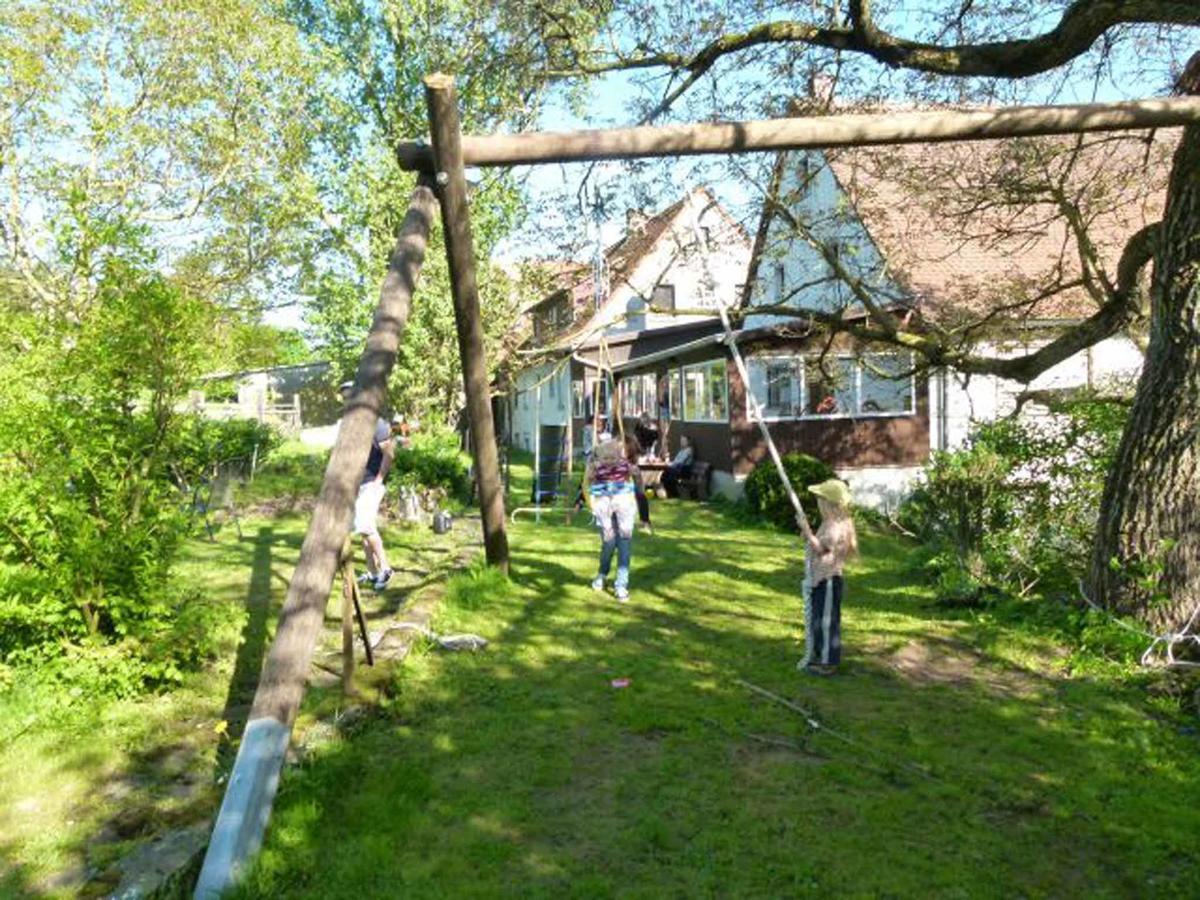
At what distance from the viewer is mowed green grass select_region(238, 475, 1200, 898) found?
11.6 ft

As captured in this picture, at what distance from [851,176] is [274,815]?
9.55 meters

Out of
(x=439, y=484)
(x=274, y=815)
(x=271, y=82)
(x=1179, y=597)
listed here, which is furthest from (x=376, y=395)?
(x=271, y=82)

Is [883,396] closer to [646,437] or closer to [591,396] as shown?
[646,437]

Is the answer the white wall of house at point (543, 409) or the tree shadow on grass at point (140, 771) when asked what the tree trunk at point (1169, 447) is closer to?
the tree shadow on grass at point (140, 771)

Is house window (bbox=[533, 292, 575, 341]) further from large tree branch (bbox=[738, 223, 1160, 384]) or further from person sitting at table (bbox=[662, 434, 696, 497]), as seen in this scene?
large tree branch (bbox=[738, 223, 1160, 384])

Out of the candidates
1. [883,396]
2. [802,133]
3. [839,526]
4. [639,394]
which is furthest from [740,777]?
[639,394]

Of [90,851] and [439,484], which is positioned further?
[439,484]

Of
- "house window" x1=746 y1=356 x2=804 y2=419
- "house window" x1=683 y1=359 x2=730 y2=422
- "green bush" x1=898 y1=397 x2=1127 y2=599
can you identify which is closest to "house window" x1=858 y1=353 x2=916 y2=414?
"house window" x1=746 y1=356 x2=804 y2=419

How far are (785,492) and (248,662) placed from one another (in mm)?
9782

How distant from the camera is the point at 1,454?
5082 millimetres

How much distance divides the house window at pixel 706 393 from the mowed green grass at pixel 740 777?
37.6 ft

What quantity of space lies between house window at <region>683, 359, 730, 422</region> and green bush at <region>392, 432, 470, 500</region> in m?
5.34

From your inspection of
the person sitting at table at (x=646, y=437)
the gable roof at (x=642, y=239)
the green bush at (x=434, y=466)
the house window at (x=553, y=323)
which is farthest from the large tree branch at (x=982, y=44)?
the person sitting at table at (x=646, y=437)

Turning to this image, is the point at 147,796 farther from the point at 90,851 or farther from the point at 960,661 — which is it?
the point at 960,661
